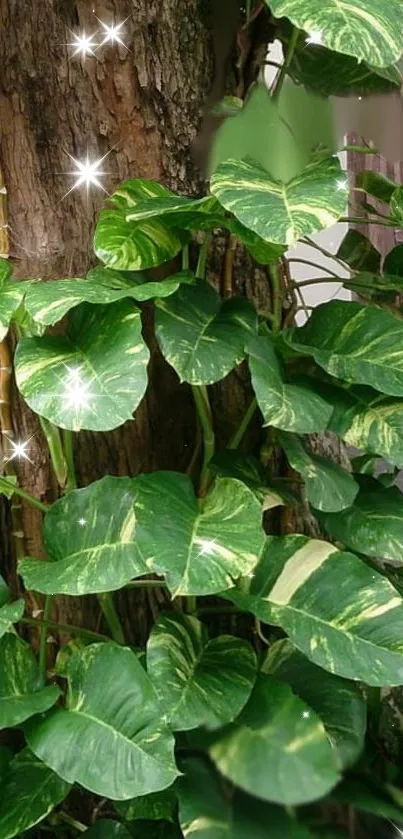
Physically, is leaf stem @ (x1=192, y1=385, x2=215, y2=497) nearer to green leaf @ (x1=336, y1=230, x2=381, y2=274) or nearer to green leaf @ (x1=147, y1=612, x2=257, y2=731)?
green leaf @ (x1=147, y1=612, x2=257, y2=731)

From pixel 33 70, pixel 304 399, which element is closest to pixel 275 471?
pixel 304 399

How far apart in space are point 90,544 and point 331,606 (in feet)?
0.95

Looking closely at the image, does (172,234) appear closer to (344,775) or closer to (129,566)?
(129,566)

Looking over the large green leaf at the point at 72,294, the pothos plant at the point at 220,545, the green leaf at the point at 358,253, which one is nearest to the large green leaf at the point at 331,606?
the pothos plant at the point at 220,545

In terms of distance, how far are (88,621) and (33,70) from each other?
Answer: 32.1 inches

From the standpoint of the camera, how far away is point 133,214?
0.99 metres

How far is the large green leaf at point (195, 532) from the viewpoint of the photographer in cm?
85

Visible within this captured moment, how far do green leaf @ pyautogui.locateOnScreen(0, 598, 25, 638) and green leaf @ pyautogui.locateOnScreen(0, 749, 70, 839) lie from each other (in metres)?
0.21

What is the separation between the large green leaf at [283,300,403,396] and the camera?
103 cm

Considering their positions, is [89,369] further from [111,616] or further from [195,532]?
[111,616]

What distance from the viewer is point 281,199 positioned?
3.02 feet

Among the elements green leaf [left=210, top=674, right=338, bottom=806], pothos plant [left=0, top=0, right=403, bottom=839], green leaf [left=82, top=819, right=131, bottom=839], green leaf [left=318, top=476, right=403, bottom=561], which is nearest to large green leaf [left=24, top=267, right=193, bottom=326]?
pothos plant [left=0, top=0, right=403, bottom=839]

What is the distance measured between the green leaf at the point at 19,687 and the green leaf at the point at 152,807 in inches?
6.6

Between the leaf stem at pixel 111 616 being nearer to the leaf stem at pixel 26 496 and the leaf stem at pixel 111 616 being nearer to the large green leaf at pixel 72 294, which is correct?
the leaf stem at pixel 26 496
